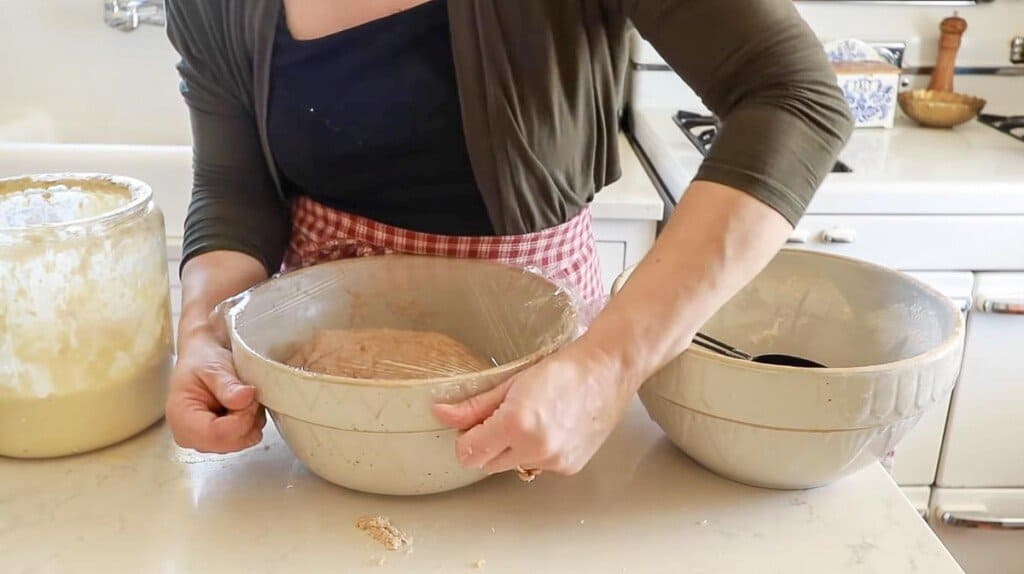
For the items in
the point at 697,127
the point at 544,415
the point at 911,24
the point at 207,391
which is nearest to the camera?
the point at 544,415

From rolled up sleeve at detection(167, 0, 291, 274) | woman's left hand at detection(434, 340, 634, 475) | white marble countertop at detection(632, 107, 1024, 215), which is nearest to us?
woman's left hand at detection(434, 340, 634, 475)

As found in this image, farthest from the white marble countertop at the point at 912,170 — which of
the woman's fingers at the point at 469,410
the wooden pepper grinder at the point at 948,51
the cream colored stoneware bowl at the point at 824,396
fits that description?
the woman's fingers at the point at 469,410

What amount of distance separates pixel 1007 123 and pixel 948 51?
18cm

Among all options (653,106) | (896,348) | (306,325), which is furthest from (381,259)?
(653,106)

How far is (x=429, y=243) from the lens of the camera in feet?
2.69

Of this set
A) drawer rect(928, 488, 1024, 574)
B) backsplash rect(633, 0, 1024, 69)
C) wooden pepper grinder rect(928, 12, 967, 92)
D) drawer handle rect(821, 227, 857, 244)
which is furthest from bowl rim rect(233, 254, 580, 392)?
wooden pepper grinder rect(928, 12, 967, 92)

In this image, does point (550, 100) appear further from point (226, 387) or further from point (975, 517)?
point (975, 517)

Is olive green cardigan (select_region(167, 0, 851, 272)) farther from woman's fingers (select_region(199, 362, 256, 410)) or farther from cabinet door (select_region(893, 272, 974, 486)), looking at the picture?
cabinet door (select_region(893, 272, 974, 486))

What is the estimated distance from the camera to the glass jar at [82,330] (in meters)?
0.65

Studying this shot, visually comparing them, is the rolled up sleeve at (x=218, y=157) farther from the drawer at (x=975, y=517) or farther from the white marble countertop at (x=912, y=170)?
the drawer at (x=975, y=517)

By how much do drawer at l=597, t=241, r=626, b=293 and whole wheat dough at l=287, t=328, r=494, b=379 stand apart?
72 cm

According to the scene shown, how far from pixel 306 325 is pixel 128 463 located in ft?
0.53

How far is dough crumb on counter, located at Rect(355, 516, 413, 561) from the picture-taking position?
599mm

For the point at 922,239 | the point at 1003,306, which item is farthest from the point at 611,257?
the point at 1003,306
